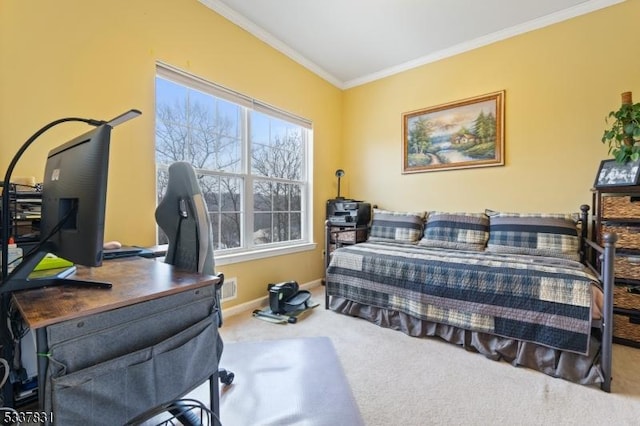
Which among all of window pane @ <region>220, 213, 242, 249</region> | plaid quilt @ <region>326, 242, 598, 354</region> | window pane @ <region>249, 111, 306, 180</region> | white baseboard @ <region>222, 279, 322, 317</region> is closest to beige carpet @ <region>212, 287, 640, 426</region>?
plaid quilt @ <region>326, 242, 598, 354</region>

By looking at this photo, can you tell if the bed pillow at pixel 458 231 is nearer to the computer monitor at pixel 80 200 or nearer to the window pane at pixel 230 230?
the window pane at pixel 230 230

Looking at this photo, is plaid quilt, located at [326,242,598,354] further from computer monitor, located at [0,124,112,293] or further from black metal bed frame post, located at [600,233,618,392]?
computer monitor, located at [0,124,112,293]

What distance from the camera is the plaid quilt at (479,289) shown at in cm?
173

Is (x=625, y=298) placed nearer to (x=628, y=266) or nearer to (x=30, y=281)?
(x=628, y=266)

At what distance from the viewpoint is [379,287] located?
2.48 metres

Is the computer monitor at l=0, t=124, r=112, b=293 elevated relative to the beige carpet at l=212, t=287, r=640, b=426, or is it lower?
elevated

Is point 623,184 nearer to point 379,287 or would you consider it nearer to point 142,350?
point 379,287

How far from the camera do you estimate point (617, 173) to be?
2.19 metres

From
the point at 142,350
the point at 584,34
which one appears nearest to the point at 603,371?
the point at 142,350

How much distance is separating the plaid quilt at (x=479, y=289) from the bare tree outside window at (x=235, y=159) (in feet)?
3.15

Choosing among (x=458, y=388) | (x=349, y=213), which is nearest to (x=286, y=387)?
(x=458, y=388)

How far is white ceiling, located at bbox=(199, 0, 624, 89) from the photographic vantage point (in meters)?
2.52

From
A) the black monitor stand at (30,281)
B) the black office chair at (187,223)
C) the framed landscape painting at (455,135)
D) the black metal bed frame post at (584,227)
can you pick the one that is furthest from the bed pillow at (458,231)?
the black monitor stand at (30,281)

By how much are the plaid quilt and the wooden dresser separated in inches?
12.7
